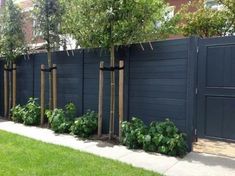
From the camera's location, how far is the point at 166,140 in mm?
6199

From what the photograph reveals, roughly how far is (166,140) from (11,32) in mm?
6436

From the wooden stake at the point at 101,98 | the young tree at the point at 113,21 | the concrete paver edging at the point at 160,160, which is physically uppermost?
the young tree at the point at 113,21

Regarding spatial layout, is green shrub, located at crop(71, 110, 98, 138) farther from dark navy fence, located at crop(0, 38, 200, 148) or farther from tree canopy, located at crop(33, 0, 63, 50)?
tree canopy, located at crop(33, 0, 63, 50)

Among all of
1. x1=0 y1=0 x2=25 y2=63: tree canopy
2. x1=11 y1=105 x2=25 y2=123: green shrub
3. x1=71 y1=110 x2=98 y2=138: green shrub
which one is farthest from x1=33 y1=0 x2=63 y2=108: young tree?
x1=71 y1=110 x2=98 y2=138: green shrub

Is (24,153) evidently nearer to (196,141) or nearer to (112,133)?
(112,133)

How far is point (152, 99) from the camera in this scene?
6.97 m

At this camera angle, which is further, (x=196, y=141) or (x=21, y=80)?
(x=21, y=80)

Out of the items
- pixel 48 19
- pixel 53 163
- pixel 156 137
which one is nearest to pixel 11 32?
pixel 48 19

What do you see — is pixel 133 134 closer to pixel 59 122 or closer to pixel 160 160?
pixel 160 160

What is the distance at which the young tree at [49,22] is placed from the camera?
8.98 meters

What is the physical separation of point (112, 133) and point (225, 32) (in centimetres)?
412

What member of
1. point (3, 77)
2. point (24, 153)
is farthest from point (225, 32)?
point (3, 77)

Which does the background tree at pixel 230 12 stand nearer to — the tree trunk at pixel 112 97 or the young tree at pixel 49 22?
the tree trunk at pixel 112 97

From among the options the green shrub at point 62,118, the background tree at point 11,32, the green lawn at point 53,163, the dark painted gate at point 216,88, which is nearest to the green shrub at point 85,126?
the green shrub at point 62,118
